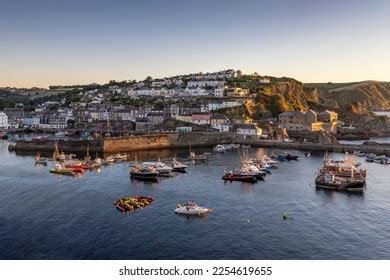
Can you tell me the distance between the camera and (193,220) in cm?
1748

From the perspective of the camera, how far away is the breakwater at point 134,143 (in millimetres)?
39125

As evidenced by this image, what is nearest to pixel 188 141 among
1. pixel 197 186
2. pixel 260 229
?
pixel 197 186

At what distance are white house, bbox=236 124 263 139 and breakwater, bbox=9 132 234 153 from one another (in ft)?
3.11

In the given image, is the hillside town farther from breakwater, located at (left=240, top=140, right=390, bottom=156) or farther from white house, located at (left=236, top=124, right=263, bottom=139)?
breakwater, located at (left=240, top=140, right=390, bottom=156)

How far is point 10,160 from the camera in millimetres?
34344

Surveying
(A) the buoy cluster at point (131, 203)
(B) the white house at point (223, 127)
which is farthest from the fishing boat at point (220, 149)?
(A) the buoy cluster at point (131, 203)

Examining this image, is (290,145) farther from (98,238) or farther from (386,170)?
(98,238)

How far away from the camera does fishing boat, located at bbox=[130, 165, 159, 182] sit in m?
26.1

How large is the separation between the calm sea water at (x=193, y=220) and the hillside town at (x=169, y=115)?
2102 cm

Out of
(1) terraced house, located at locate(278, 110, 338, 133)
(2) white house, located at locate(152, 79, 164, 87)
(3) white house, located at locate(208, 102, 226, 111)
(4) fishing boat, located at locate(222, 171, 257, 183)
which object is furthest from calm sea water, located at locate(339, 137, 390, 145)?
(2) white house, located at locate(152, 79, 164, 87)

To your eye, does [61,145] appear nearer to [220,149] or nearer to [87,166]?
[87,166]

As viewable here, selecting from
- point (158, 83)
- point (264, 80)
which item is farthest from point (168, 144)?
point (158, 83)

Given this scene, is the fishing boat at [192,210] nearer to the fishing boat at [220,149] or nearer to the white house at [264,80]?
the fishing boat at [220,149]

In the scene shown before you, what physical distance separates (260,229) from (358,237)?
3.37m
